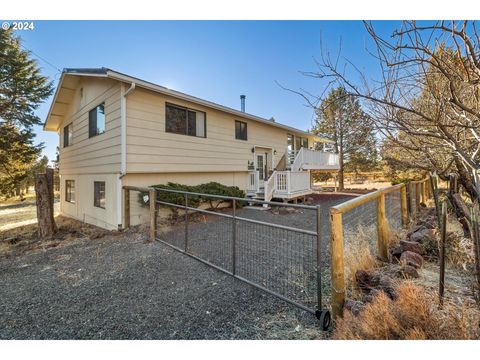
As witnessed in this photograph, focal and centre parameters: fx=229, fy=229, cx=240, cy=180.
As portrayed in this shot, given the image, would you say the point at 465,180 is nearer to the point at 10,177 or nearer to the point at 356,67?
the point at 356,67

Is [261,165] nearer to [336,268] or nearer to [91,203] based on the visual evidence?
[91,203]

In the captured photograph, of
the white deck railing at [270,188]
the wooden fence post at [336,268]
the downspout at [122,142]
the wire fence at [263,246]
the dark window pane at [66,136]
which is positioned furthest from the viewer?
the dark window pane at [66,136]

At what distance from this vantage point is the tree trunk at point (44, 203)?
673cm

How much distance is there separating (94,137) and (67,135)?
446 cm

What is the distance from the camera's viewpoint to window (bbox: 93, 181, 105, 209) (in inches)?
316

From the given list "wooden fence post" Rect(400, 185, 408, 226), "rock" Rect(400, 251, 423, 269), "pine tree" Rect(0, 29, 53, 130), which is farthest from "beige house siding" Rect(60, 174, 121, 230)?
"wooden fence post" Rect(400, 185, 408, 226)

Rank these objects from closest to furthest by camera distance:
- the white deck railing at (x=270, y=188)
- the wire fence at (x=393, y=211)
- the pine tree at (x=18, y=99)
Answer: the wire fence at (x=393, y=211) < the white deck railing at (x=270, y=188) < the pine tree at (x=18, y=99)

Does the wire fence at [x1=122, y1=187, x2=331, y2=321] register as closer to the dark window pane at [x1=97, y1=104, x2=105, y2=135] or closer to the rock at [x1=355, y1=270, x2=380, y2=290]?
the rock at [x1=355, y1=270, x2=380, y2=290]

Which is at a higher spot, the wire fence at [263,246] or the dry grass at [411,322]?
the dry grass at [411,322]

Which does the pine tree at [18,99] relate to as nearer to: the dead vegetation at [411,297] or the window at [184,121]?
the window at [184,121]

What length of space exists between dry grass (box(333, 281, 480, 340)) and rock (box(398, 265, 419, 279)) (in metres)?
1.11

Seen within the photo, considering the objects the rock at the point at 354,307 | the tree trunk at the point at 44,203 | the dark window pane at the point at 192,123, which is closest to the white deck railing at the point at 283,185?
the dark window pane at the point at 192,123

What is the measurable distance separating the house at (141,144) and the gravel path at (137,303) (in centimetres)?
315
